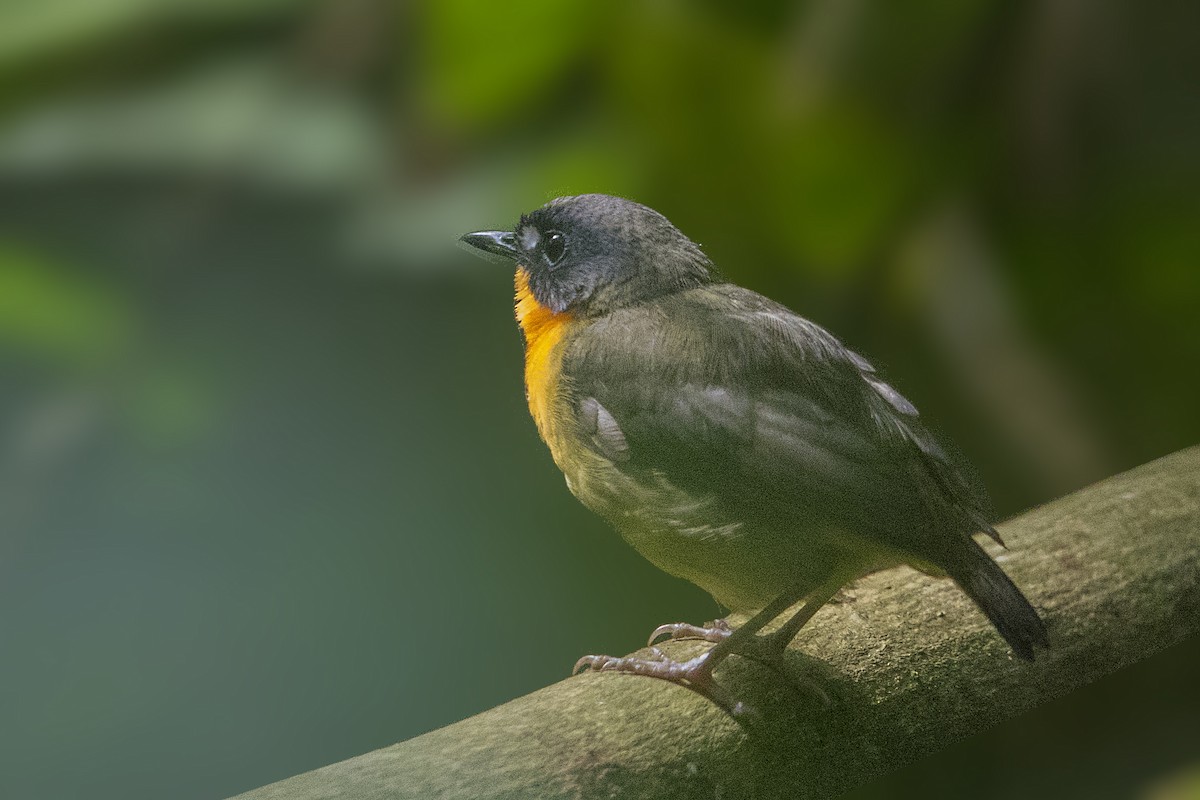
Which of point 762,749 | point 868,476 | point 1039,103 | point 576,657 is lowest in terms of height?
point 762,749

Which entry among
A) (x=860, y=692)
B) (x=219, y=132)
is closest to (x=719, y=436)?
(x=860, y=692)

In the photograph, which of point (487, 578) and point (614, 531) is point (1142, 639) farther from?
point (487, 578)

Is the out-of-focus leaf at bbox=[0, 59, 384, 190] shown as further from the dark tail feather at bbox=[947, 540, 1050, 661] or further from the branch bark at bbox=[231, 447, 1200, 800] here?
the dark tail feather at bbox=[947, 540, 1050, 661]

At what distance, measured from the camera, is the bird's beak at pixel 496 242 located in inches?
47.5

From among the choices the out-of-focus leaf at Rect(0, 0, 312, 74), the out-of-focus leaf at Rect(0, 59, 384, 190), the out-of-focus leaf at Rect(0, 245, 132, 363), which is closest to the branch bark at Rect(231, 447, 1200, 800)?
the out-of-focus leaf at Rect(0, 245, 132, 363)

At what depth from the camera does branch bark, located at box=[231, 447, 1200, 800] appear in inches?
41.3

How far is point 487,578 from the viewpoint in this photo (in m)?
1.37

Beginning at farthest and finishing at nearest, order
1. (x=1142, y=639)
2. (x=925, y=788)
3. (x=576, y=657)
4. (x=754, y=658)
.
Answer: (x=925, y=788) < (x=1142, y=639) < (x=576, y=657) < (x=754, y=658)

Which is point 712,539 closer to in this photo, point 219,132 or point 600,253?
point 600,253

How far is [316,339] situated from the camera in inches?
53.2

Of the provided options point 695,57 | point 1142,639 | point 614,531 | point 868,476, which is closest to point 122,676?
point 614,531

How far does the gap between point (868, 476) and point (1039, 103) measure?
92cm

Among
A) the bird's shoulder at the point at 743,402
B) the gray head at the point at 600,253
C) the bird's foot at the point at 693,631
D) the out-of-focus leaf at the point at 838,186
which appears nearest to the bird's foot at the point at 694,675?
the bird's foot at the point at 693,631

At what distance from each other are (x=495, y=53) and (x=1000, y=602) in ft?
2.87
